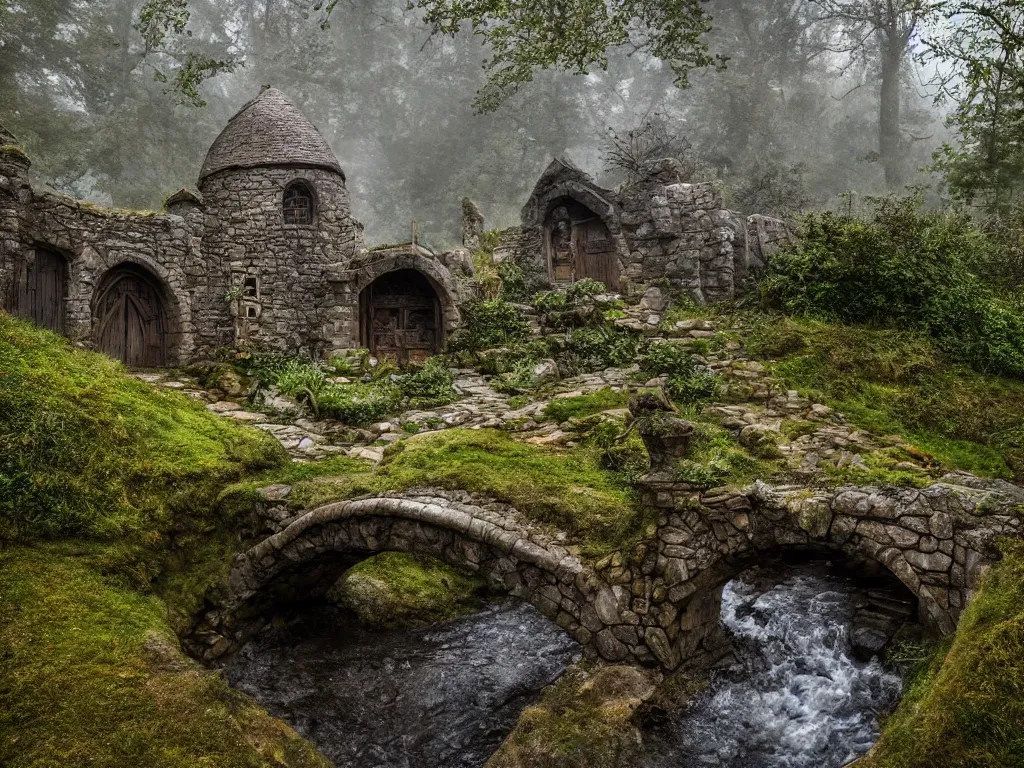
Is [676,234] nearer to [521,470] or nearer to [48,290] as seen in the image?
[521,470]

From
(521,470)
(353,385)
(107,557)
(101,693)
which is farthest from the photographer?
(353,385)

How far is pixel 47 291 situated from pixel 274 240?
4.43 metres

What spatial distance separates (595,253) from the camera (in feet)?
60.8

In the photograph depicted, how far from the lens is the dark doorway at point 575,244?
18.5 m

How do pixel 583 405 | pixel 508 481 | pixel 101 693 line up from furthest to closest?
pixel 583 405
pixel 508 481
pixel 101 693

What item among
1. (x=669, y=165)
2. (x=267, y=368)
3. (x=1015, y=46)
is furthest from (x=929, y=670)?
(x=669, y=165)

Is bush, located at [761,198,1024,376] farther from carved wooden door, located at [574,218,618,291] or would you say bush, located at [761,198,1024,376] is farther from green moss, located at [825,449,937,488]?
carved wooden door, located at [574,218,618,291]

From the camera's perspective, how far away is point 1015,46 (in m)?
10.3

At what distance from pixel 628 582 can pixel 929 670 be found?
2468 millimetres

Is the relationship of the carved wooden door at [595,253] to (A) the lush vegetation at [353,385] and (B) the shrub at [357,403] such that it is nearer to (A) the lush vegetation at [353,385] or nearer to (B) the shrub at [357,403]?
(A) the lush vegetation at [353,385]

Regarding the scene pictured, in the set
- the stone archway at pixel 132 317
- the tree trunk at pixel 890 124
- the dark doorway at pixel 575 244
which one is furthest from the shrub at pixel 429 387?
the tree trunk at pixel 890 124

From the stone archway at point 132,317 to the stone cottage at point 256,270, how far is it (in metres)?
0.02

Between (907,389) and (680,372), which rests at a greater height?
(680,372)

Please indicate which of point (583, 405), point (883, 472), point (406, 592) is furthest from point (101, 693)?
point (883, 472)
